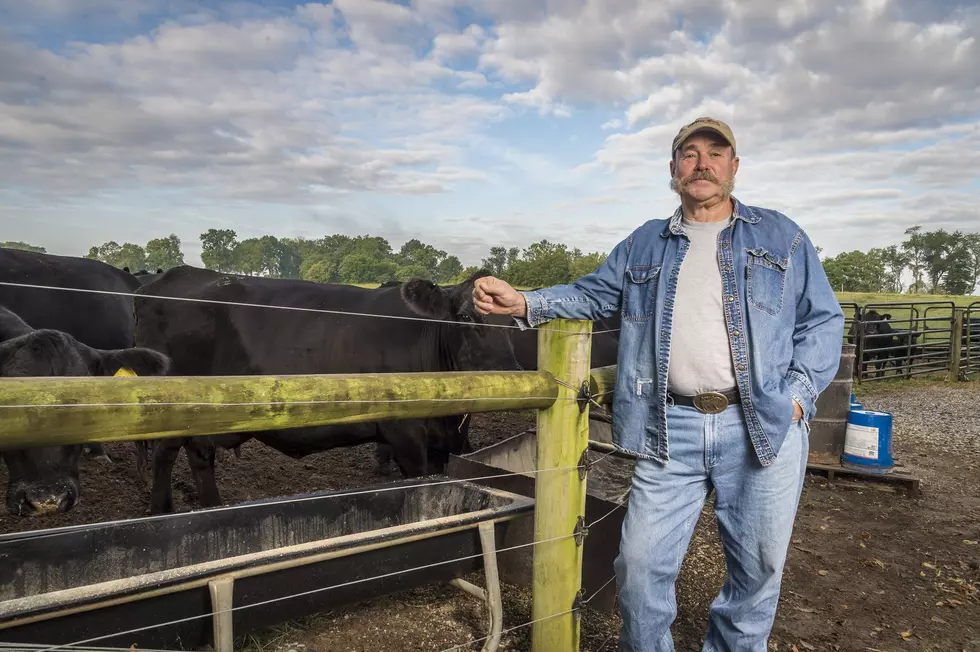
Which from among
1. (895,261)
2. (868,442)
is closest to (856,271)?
(895,261)

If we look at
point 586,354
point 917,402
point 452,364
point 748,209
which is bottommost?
point 917,402

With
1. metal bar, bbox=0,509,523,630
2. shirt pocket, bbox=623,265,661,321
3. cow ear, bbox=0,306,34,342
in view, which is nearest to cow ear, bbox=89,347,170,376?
cow ear, bbox=0,306,34,342

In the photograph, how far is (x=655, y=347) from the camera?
87.4 inches

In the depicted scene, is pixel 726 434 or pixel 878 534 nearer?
pixel 726 434

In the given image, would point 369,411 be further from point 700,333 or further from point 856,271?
point 856,271

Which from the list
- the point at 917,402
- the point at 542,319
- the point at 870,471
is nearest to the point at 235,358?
the point at 542,319

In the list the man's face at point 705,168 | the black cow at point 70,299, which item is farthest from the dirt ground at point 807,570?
the black cow at point 70,299

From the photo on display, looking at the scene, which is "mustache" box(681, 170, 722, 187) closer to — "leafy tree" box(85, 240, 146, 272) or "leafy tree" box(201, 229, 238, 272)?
"leafy tree" box(85, 240, 146, 272)

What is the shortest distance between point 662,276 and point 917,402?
10.7m

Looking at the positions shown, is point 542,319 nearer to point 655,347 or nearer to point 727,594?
point 655,347

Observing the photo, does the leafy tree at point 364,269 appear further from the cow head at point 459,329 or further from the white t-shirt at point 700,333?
the white t-shirt at point 700,333

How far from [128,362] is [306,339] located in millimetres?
1541

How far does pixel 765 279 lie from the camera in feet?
7.10

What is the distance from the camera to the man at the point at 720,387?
7.00 ft
